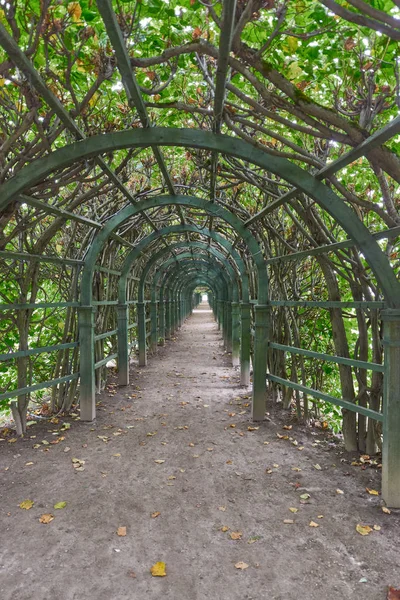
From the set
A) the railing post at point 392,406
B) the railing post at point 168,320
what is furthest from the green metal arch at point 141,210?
the railing post at point 168,320

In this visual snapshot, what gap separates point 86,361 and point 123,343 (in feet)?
7.34

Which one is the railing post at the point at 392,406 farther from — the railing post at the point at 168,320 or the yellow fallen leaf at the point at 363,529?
the railing post at the point at 168,320

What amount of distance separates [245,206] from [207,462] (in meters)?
4.81

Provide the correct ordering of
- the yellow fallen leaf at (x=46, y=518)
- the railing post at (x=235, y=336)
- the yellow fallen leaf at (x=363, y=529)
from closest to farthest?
the yellow fallen leaf at (x=363, y=529) → the yellow fallen leaf at (x=46, y=518) → the railing post at (x=235, y=336)

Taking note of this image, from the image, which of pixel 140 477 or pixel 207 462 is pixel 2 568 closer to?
pixel 140 477

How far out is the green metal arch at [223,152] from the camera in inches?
122

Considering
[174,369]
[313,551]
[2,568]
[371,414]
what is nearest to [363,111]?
[371,414]

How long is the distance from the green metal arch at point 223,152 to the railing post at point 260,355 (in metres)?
2.37

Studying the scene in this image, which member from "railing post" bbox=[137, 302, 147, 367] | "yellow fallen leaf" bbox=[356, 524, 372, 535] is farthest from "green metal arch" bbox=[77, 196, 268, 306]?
"railing post" bbox=[137, 302, 147, 367]

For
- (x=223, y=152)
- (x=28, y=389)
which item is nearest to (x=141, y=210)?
(x=223, y=152)

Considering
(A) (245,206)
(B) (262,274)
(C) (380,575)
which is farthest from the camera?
(A) (245,206)

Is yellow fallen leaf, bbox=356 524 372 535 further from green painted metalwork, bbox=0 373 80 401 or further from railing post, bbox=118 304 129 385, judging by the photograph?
railing post, bbox=118 304 129 385

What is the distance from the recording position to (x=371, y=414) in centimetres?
338

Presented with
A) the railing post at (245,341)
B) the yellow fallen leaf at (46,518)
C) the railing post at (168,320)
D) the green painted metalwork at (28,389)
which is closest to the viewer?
the yellow fallen leaf at (46,518)
